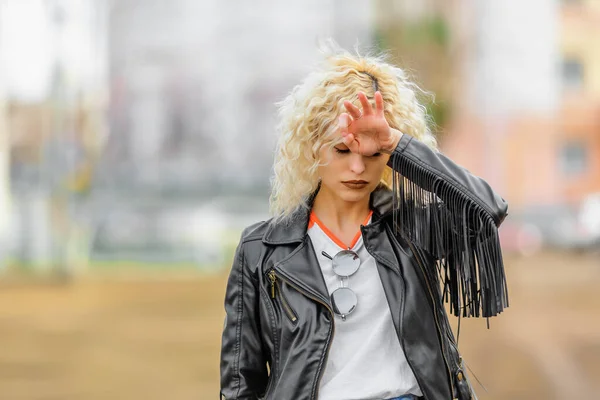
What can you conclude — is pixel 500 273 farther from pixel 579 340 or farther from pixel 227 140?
pixel 227 140

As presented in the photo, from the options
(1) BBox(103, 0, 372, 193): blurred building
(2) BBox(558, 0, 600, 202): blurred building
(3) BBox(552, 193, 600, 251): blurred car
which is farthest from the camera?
(2) BBox(558, 0, 600, 202): blurred building

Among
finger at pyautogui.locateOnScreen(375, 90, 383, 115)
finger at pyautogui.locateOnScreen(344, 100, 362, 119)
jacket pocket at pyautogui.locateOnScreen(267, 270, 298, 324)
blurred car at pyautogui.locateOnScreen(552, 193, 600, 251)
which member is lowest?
blurred car at pyautogui.locateOnScreen(552, 193, 600, 251)

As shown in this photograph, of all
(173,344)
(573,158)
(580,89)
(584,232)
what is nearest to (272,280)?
(173,344)

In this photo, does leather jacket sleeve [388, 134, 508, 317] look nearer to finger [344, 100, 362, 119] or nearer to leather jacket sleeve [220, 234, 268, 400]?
finger [344, 100, 362, 119]

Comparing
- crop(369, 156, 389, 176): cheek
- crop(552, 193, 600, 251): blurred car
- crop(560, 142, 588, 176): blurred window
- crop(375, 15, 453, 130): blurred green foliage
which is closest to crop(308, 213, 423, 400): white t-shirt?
crop(369, 156, 389, 176): cheek

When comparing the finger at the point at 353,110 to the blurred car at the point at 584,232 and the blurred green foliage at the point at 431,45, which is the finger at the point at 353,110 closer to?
the blurred car at the point at 584,232

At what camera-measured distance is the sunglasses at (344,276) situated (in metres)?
2.42

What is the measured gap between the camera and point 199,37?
3934cm

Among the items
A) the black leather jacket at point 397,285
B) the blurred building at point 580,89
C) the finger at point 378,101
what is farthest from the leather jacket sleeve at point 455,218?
the blurred building at point 580,89

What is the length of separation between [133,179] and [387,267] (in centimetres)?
3365

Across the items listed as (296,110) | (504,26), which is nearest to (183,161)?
(504,26)

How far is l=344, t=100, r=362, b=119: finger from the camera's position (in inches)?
91.7

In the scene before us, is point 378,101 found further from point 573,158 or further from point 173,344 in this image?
point 573,158

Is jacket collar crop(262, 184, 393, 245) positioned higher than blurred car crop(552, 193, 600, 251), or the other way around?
jacket collar crop(262, 184, 393, 245)
